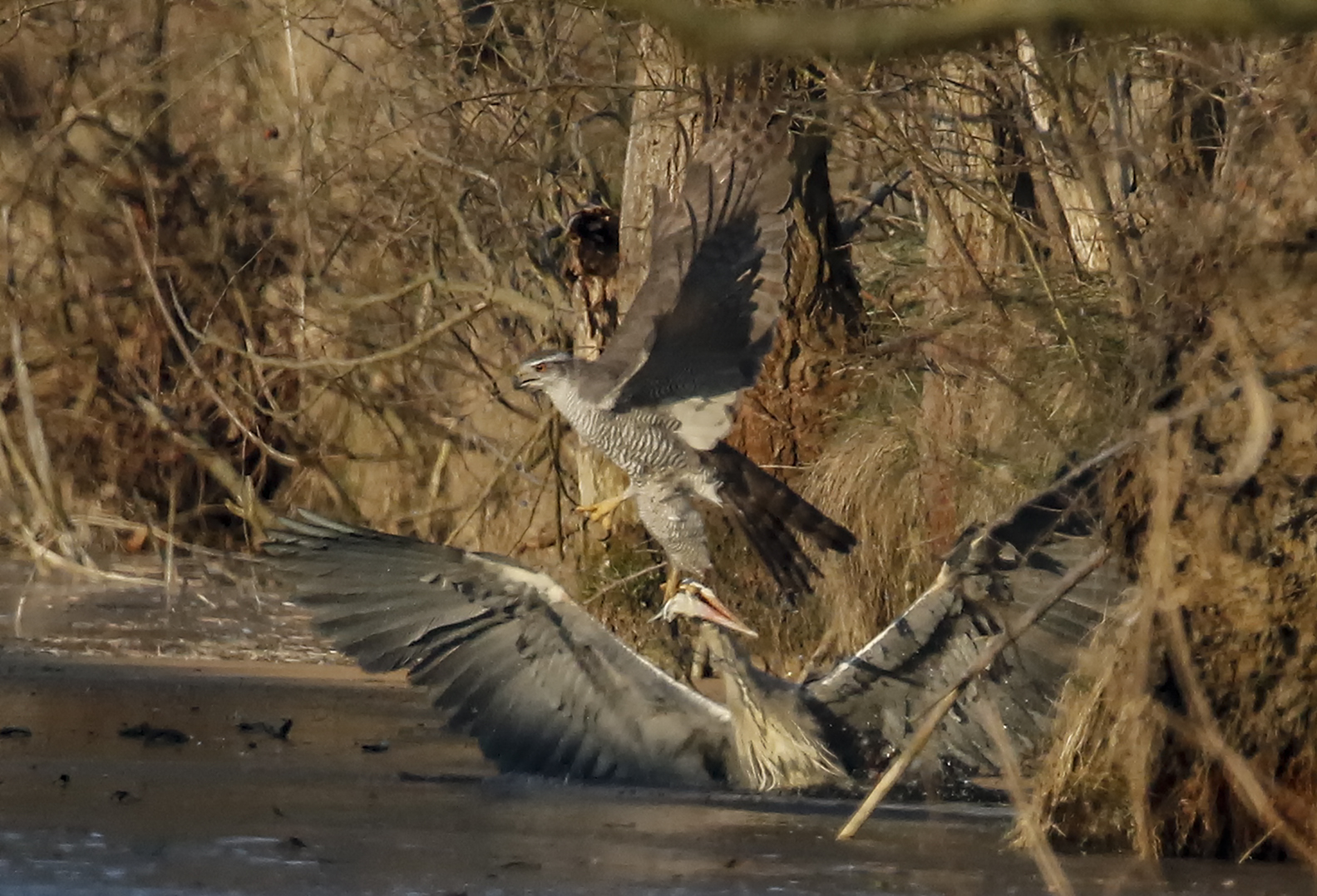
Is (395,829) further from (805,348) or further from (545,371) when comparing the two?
(805,348)

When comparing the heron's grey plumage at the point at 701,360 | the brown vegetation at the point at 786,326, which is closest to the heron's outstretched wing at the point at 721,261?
the heron's grey plumage at the point at 701,360

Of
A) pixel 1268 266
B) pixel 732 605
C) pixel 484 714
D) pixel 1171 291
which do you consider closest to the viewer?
pixel 1268 266

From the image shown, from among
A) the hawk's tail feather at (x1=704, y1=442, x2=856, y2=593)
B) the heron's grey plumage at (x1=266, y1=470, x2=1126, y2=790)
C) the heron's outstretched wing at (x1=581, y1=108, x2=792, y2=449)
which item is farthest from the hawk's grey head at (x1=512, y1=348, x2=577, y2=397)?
the heron's grey plumage at (x1=266, y1=470, x2=1126, y2=790)

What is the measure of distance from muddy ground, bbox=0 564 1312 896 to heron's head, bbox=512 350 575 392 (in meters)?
1.23

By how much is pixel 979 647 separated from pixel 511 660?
138cm

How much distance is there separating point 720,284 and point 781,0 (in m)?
1.17

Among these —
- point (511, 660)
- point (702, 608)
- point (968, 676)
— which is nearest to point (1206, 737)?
point (968, 676)

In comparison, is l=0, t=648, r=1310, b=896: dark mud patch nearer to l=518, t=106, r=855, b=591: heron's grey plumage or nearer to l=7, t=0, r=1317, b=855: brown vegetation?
l=7, t=0, r=1317, b=855: brown vegetation

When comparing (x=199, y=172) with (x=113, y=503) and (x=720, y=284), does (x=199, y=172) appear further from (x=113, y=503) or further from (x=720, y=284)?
(x=720, y=284)

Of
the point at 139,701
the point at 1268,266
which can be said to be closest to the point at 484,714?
the point at 139,701

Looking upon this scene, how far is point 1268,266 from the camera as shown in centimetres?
445

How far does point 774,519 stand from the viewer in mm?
7508

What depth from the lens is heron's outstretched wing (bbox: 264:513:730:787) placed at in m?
6.43

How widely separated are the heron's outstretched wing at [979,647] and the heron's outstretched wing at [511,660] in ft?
1.45
